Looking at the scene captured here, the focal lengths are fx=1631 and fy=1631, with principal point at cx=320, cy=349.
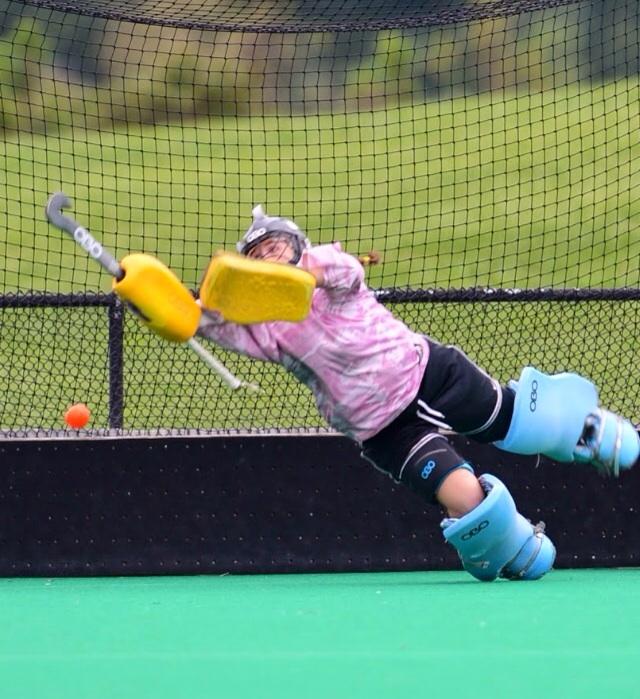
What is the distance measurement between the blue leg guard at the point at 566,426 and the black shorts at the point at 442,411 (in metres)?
0.08

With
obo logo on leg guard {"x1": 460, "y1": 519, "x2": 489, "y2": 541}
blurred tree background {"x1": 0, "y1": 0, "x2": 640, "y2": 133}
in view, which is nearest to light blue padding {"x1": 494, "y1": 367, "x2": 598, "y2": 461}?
obo logo on leg guard {"x1": 460, "y1": 519, "x2": 489, "y2": 541}

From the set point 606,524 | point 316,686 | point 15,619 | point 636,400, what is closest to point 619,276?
point 636,400

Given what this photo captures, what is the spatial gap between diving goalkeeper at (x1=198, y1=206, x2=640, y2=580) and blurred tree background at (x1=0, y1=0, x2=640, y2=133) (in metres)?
2.72

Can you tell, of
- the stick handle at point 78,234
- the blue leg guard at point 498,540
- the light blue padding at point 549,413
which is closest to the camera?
the stick handle at point 78,234

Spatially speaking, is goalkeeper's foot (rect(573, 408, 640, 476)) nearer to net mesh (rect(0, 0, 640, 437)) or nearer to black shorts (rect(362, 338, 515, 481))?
black shorts (rect(362, 338, 515, 481))

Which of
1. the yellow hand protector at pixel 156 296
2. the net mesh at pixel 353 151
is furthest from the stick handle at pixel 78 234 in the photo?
the net mesh at pixel 353 151

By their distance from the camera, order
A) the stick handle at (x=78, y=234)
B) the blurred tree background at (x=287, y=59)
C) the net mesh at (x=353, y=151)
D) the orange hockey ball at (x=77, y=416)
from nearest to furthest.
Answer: the stick handle at (x=78, y=234) → the orange hockey ball at (x=77, y=416) → the blurred tree background at (x=287, y=59) → the net mesh at (x=353, y=151)

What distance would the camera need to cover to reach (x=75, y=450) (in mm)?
6266

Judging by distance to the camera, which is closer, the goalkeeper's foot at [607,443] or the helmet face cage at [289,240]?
the helmet face cage at [289,240]

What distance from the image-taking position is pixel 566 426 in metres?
5.33

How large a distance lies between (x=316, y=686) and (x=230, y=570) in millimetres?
2842

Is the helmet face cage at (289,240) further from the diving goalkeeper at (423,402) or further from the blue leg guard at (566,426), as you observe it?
the blue leg guard at (566,426)

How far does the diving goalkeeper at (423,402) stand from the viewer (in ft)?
17.0

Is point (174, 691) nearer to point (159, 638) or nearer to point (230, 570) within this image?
point (159, 638)
